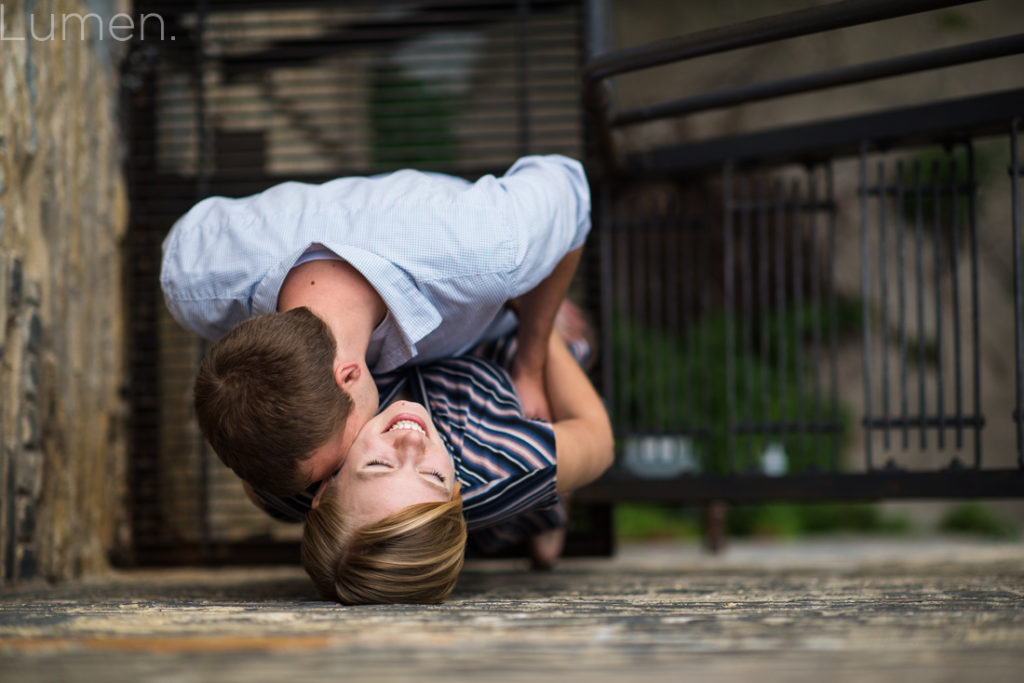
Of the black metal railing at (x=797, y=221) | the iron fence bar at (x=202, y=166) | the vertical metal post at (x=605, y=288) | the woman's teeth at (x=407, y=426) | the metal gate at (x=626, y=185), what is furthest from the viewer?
the iron fence bar at (x=202, y=166)

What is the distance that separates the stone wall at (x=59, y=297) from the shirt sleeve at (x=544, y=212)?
3.89 ft

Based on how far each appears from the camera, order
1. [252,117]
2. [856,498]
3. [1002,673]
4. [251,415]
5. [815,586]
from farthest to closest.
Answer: [252,117]
[856,498]
[815,586]
[251,415]
[1002,673]

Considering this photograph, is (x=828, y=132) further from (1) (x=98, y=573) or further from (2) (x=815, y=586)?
(1) (x=98, y=573)

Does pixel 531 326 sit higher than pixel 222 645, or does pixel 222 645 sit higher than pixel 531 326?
pixel 531 326

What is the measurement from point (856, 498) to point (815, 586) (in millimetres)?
755

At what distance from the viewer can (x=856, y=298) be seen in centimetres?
757

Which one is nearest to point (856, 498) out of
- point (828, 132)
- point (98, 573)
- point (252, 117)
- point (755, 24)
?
point (828, 132)

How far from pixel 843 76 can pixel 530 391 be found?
1020 mm

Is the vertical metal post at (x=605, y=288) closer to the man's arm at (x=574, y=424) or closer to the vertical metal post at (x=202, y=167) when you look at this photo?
the man's arm at (x=574, y=424)

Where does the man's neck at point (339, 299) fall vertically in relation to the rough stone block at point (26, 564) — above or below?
above

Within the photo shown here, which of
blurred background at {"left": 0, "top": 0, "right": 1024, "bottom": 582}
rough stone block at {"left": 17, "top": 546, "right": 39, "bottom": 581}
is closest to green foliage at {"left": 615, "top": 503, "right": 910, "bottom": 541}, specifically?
blurred background at {"left": 0, "top": 0, "right": 1024, "bottom": 582}

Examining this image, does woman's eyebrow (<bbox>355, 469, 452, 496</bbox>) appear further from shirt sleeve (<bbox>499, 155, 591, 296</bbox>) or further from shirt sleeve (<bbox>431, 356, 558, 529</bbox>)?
shirt sleeve (<bbox>499, 155, 591, 296</bbox>)

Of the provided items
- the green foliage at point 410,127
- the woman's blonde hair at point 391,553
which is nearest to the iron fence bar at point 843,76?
the green foliage at point 410,127

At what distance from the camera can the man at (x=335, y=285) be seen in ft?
5.12
